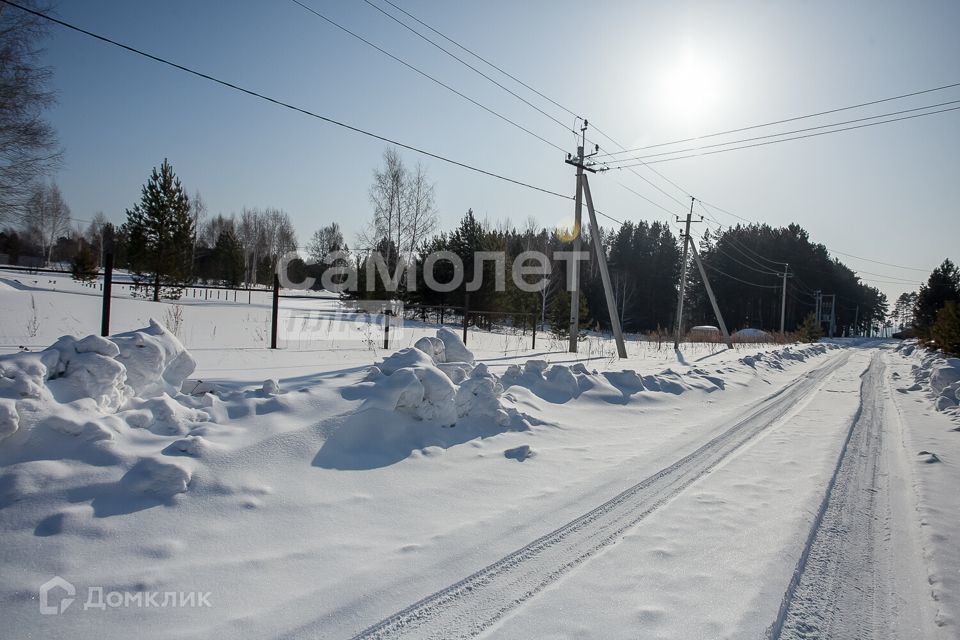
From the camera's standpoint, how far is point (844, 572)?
2.83m

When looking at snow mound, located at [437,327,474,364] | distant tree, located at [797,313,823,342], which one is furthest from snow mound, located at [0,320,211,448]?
distant tree, located at [797,313,823,342]

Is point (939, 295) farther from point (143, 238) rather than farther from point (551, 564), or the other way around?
point (143, 238)

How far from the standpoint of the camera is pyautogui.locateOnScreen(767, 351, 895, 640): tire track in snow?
92.0 inches

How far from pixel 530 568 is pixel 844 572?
191 centimetres

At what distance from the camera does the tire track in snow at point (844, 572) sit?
7.66 feet

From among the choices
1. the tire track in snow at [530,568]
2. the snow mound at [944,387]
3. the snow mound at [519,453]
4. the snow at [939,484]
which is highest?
the snow mound at [944,387]

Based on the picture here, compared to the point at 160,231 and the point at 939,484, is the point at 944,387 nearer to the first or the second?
the point at 939,484

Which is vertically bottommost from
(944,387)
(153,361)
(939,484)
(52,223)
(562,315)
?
(939,484)

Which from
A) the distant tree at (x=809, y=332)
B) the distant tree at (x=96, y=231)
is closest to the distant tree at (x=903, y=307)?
the distant tree at (x=809, y=332)

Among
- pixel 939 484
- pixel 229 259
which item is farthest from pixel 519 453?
pixel 229 259

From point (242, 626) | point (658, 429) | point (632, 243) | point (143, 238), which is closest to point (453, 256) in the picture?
point (143, 238)

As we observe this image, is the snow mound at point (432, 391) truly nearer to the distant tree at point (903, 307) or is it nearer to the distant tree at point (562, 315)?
the distant tree at point (562, 315)

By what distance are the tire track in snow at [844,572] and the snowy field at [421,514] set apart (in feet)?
0.05

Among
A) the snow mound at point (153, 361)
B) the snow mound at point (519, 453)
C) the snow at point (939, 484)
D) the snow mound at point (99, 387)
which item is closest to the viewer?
the snow at point (939, 484)
